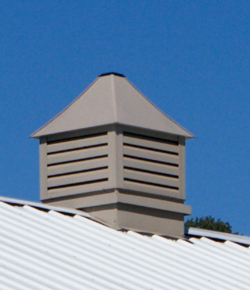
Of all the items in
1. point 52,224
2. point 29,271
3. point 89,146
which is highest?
point 89,146

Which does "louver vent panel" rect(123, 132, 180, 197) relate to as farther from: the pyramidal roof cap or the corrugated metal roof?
the corrugated metal roof

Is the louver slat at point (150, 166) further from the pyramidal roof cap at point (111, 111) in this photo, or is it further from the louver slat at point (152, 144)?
the pyramidal roof cap at point (111, 111)

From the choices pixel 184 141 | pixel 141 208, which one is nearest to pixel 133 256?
pixel 141 208

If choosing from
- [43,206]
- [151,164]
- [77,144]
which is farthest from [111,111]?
[43,206]

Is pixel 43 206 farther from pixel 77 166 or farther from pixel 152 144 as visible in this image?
pixel 152 144

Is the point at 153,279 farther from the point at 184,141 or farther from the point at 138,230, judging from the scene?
the point at 184,141

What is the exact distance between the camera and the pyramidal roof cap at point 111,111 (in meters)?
14.7

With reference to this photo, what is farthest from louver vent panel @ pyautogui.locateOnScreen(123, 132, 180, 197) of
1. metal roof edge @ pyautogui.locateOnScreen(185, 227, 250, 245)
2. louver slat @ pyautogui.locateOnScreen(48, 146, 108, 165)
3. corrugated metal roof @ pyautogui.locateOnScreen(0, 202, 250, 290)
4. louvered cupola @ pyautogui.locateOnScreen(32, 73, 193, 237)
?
corrugated metal roof @ pyautogui.locateOnScreen(0, 202, 250, 290)

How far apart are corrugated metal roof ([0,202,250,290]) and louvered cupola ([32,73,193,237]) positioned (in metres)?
0.37

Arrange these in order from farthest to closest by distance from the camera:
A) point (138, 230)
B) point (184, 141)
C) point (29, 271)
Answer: point (184, 141) → point (138, 230) → point (29, 271)

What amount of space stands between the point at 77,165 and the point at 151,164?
3.32ft

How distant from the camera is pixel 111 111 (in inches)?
576

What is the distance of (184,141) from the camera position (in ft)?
51.0

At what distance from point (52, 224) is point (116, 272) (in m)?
1.58
